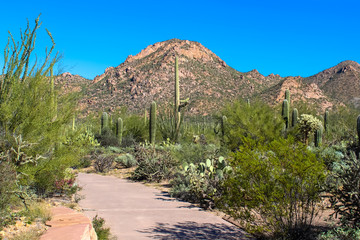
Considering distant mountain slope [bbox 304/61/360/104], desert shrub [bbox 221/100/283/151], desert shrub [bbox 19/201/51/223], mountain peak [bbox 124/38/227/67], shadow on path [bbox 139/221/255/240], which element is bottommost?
shadow on path [bbox 139/221/255/240]

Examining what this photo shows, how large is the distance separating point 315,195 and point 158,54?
91.8m

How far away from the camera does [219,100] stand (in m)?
73.2

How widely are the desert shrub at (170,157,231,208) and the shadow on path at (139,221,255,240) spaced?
122 centimetres

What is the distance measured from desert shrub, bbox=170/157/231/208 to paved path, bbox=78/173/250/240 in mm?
283

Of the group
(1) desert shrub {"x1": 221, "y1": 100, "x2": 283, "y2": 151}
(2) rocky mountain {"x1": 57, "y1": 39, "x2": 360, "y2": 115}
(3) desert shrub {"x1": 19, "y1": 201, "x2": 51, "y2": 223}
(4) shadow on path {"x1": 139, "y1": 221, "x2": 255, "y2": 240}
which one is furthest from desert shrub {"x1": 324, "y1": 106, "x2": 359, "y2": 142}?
(2) rocky mountain {"x1": 57, "y1": 39, "x2": 360, "y2": 115}

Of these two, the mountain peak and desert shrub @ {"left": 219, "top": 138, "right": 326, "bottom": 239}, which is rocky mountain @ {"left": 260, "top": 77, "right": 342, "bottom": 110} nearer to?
the mountain peak

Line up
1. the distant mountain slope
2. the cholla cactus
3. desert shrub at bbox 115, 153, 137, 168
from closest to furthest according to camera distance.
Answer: desert shrub at bbox 115, 153, 137, 168, the cholla cactus, the distant mountain slope

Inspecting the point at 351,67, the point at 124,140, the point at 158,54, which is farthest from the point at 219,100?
the point at 124,140

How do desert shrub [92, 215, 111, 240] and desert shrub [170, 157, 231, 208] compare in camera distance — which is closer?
desert shrub [92, 215, 111, 240]

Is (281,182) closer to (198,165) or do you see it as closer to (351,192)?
(351,192)

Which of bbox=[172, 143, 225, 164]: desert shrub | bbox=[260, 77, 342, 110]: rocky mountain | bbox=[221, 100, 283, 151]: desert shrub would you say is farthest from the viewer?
bbox=[260, 77, 342, 110]: rocky mountain

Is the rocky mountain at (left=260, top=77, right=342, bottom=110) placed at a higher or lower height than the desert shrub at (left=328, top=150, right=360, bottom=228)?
higher

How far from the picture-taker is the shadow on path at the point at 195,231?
19.5 feet

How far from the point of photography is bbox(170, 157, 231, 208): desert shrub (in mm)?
8516
